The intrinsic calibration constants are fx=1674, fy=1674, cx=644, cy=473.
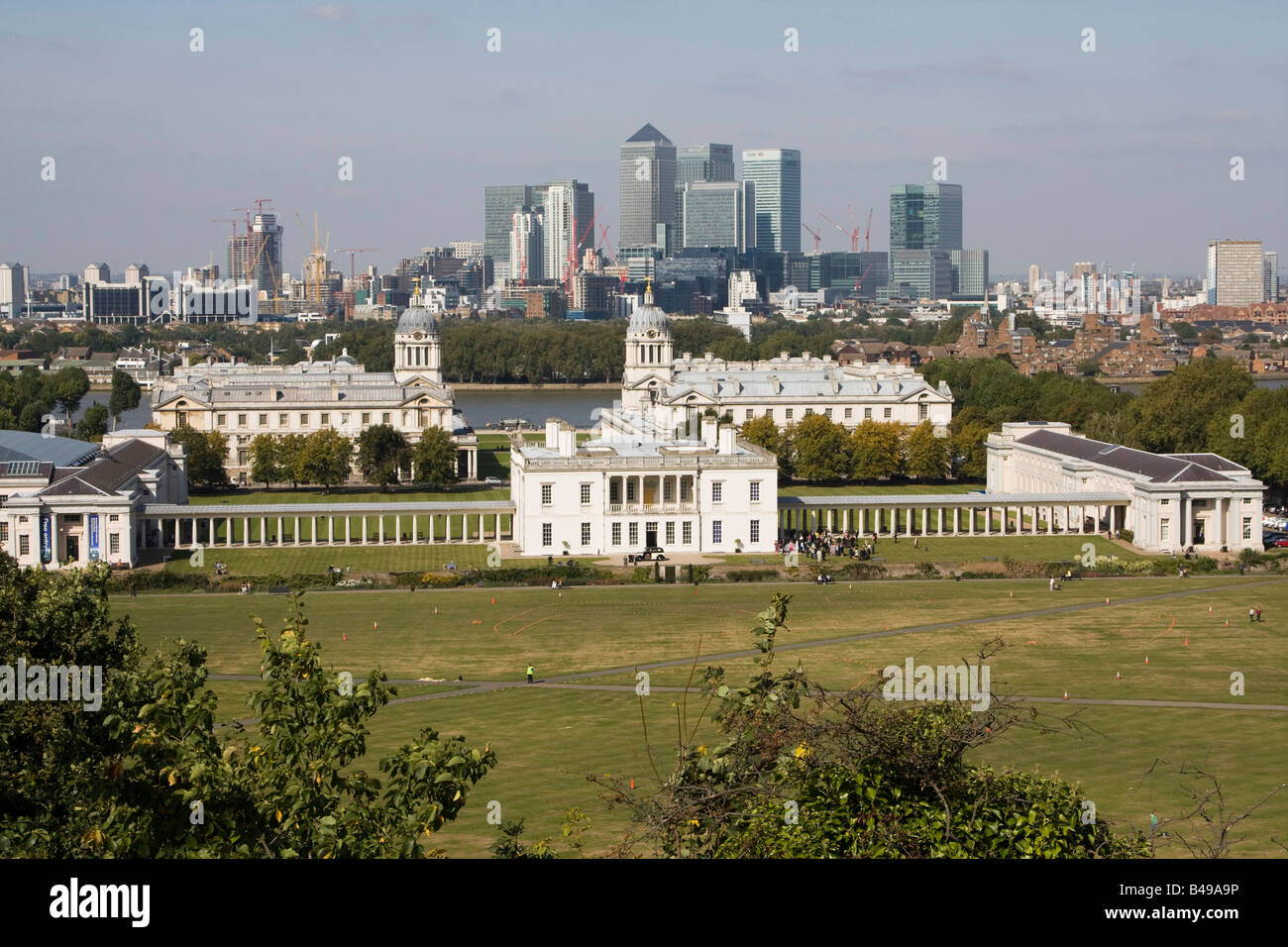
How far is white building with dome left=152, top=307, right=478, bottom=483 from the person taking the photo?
9331 cm

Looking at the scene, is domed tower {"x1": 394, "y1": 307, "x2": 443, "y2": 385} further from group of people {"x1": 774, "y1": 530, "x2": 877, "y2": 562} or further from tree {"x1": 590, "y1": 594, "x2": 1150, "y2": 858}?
tree {"x1": 590, "y1": 594, "x2": 1150, "y2": 858}

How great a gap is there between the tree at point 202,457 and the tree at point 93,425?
32.1ft

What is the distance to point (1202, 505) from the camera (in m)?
65.9

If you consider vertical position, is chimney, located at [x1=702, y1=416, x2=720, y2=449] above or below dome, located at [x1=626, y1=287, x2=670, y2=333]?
below

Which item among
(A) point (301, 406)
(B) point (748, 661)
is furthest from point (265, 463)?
(B) point (748, 661)

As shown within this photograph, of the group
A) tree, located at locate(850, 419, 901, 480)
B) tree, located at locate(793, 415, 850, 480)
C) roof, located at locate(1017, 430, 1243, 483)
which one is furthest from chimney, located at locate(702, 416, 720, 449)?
tree, located at locate(850, 419, 901, 480)

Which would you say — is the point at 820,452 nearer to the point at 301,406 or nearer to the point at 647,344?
the point at 647,344

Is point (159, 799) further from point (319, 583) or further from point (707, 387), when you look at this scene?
point (707, 387)

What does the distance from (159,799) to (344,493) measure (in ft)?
228

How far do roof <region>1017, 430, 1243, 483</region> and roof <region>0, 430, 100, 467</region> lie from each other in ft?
144

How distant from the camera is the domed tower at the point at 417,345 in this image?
105438 millimetres

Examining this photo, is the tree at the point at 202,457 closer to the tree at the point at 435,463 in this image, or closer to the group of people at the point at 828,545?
the tree at the point at 435,463
